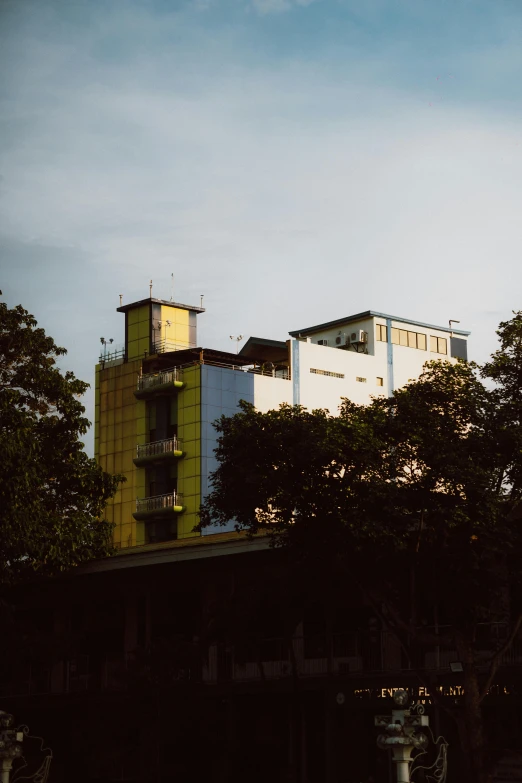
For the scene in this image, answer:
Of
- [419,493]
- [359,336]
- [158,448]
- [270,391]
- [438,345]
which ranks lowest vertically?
[419,493]

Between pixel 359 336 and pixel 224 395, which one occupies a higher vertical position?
pixel 359 336

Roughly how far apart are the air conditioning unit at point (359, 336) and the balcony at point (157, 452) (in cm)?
1513

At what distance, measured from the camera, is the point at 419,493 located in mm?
29500

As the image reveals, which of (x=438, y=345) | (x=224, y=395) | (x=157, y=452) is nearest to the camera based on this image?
(x=224, y=395)

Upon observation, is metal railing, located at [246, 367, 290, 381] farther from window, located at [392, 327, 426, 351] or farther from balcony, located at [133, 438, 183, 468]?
window, located at [392, 327, 426, 351]

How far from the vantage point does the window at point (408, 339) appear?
90938 mm

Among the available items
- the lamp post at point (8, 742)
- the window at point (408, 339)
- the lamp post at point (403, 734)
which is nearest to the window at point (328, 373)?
the window at point (408, 339)

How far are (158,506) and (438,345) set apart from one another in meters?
24.6

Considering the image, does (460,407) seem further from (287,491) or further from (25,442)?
(25,442)

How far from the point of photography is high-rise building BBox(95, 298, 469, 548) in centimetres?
8069

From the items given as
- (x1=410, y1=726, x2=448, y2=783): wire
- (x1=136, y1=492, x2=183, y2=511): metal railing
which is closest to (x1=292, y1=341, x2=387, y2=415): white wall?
(x1=136, y1=492, x2=183, y2=511): metal railing

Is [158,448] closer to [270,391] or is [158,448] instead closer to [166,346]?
[166,346]

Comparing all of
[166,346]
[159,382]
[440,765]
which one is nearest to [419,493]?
[440,765]

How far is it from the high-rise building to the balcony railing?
60mm
